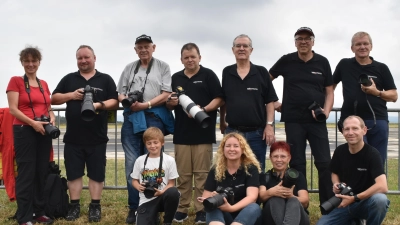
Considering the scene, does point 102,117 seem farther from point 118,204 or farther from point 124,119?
point 118,204

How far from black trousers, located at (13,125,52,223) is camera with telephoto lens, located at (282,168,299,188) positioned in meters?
2.68

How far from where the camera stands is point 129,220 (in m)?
5.72

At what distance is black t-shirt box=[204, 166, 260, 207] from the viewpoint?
4867 millimetres

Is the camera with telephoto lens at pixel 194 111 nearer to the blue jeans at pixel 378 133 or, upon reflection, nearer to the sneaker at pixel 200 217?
the sneaker at pixel 200 217

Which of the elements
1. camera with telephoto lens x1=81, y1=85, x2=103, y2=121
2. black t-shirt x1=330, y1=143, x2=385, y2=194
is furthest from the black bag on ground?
black t-shirt x1=330, y1=143, x2=385, y2=194

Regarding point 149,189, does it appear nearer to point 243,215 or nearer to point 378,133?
point 243,215

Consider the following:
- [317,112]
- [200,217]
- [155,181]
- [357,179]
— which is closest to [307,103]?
[317,112]

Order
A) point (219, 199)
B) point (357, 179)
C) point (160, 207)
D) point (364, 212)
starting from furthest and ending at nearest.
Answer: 1. point (160, 207)
2. point (357, 179)
3. point (364, 212)
4. point (219, 199)

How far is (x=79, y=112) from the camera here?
5715mm

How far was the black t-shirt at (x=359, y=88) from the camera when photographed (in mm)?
5520

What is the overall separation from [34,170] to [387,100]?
4.01 meters

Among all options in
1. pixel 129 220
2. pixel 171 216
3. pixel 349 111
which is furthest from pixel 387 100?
pixel 129 220

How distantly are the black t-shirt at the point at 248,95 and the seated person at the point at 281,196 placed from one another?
0.59m

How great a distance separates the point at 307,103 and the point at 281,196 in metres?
1.23
